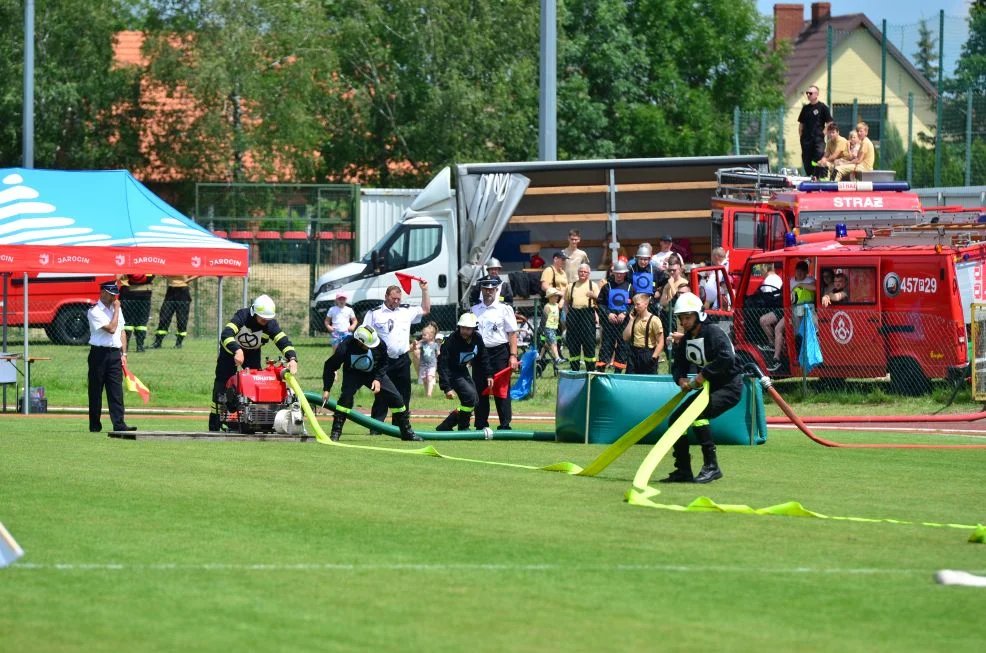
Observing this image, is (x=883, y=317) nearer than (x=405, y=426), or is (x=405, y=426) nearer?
(x=405, y=426)

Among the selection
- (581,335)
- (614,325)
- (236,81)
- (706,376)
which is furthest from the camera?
(236,81)

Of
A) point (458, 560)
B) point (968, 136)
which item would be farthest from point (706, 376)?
point (968, 136)

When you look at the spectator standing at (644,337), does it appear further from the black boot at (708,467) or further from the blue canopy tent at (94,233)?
the black boot at (708,467)

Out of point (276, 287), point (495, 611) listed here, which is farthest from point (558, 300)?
point (495, 611)

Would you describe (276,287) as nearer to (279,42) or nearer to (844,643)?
(279,42)

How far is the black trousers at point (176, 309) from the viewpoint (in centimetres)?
2929

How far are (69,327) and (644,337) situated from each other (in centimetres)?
1466

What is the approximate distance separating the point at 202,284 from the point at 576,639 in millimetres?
29675

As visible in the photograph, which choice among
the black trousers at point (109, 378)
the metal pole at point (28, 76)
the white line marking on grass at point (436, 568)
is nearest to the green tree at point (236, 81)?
the metal pole at point (28, 76)

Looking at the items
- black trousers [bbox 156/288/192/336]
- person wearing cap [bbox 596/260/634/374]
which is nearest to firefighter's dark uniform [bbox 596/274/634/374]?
person wearing cap [bbox 596/260/634/374]

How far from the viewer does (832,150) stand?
27875 mm

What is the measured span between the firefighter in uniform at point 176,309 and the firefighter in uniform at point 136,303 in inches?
12.4

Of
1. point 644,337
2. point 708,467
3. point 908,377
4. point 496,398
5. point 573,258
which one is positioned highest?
point 573,258

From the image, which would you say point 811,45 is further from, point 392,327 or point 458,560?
point 458,560
